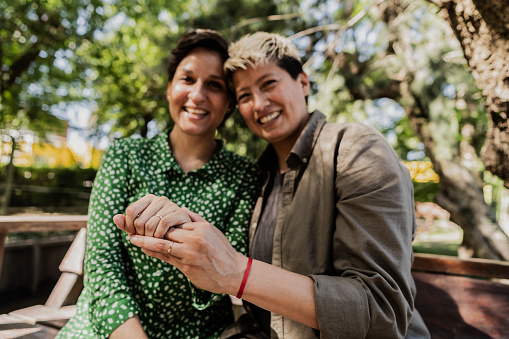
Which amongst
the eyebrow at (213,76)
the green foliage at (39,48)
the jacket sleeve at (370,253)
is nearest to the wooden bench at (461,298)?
the jacket sleeve at (370,253)

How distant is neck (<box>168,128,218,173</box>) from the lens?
6.48ft

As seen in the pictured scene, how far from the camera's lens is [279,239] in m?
1.52

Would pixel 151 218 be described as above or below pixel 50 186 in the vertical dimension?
above

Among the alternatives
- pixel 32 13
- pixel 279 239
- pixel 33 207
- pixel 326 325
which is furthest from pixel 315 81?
pixel 33 207

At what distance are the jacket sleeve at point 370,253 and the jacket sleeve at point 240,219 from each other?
21.9 inches

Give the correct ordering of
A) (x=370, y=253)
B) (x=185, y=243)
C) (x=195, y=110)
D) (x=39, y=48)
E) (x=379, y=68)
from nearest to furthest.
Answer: (x=185, y=243)
(x=370, y=253)
(x=195, y=110)
(x=379, y=68)
(x=39, y=48)

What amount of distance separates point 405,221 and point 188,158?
119 cm

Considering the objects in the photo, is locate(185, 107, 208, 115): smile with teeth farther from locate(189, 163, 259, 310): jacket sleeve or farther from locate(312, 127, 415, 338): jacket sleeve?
locate(312, 127, 415, 338): jacket sleeve

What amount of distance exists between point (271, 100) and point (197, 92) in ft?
1.28

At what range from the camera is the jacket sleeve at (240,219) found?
1660mm

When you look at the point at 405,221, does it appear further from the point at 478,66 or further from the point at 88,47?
the point at 88,47

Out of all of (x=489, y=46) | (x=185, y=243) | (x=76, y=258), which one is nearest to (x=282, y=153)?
(x=185, y=243)

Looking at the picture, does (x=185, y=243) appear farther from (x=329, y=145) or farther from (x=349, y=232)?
(x=329, y=145)

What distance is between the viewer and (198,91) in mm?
1848
